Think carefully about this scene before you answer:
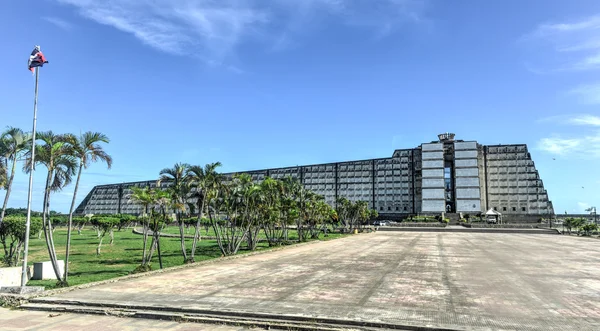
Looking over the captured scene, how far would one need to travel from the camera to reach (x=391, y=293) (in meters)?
12.0

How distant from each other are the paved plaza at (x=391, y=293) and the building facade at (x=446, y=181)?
80.9 m

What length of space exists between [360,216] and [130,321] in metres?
54.5

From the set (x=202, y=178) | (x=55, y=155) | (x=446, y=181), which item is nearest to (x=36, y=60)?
(x=55, y=155)

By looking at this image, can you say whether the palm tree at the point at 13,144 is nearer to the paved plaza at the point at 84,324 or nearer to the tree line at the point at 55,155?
the tree line at the point at 55,155

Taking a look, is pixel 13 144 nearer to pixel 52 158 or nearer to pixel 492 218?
pixel 52 158

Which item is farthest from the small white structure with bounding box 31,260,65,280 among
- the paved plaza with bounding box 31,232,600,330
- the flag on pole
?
the flag on pole

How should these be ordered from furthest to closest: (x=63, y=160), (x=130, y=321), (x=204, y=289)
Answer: (x=63, y=160) → (x=204, y=289) → (x=130, y=321)

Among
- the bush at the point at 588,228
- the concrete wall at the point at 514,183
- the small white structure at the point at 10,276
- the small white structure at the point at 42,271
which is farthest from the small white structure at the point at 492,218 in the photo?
the small white structure at the point at 10,276

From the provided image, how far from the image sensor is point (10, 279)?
1348cm

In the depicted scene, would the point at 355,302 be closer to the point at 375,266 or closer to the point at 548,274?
the point at 375,266

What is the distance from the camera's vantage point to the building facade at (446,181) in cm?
9496

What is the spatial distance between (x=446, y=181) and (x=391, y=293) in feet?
314

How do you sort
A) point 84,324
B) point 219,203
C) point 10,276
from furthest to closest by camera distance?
point 219,203 → point 10,276 → point 84,324

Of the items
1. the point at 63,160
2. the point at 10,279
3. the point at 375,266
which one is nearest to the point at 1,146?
the point at 63,160
